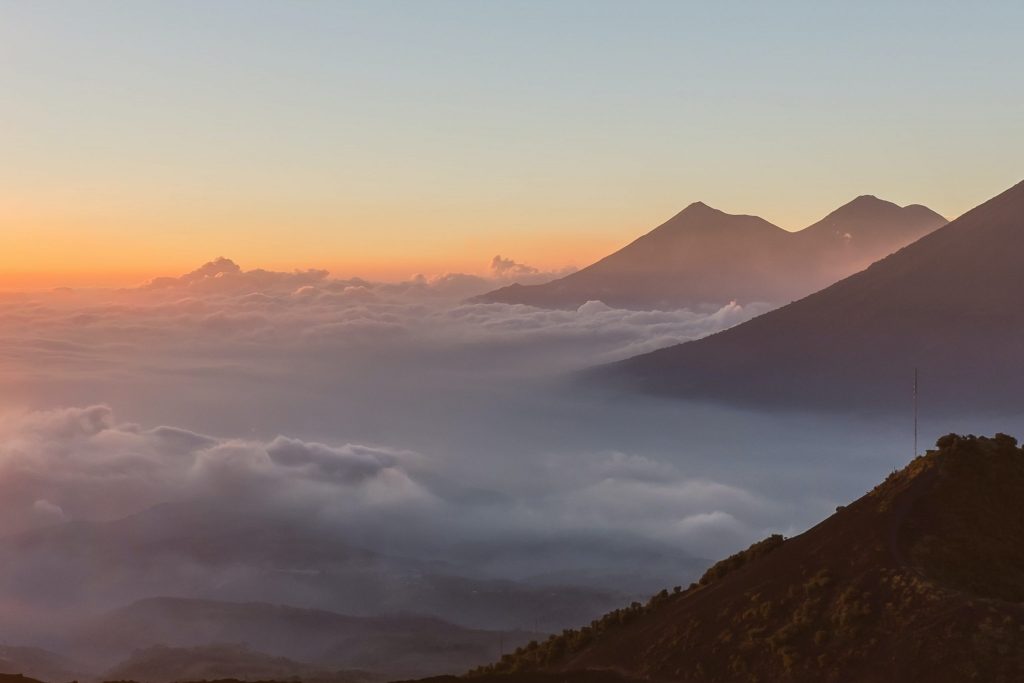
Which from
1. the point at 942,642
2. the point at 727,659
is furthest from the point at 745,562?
the point at 942,642

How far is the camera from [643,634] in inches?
2500

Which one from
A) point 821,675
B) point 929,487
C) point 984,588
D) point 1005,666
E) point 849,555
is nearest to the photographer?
point 1005,666

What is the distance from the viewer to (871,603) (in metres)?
52.8

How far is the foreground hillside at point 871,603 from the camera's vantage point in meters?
48.1

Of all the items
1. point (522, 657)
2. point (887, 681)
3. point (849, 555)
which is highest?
point (849, 555)

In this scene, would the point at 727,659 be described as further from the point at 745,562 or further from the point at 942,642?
the point at 745,562

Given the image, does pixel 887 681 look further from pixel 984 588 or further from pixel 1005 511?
pixel 1005 511

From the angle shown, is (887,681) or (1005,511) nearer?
(887,681)

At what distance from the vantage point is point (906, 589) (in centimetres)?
5241

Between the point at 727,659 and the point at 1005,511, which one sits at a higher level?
the point at 1005,511

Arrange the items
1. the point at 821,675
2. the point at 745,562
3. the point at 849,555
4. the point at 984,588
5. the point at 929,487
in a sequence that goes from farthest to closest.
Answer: the point at 745,562
the point at 929,487
the point at 849,555
the point at 984,588
the point at 821,675

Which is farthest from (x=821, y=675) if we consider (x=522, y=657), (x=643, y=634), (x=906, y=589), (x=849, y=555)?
(x=522, y=657)

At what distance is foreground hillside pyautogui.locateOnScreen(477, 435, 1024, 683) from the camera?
4806 cm

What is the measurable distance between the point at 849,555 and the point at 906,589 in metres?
6.22
